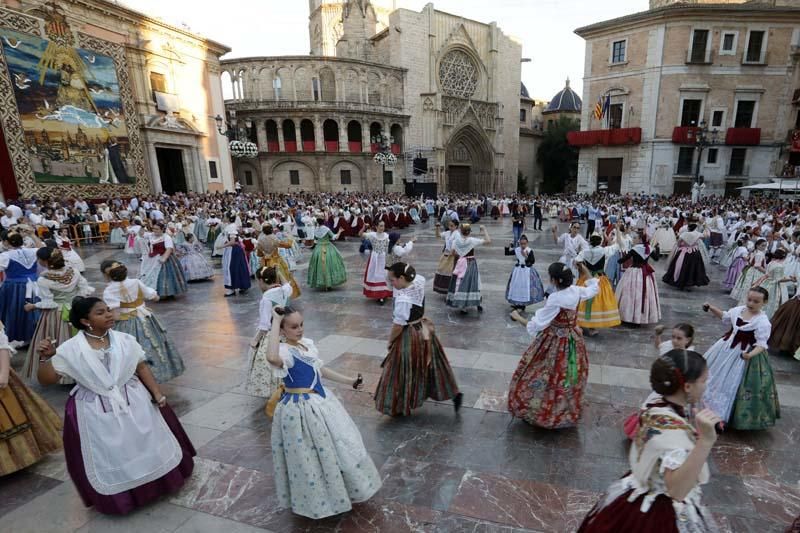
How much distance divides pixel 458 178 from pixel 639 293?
1486 inches

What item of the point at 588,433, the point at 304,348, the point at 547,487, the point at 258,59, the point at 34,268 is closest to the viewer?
the point at 304,348

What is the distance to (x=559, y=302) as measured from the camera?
377cm

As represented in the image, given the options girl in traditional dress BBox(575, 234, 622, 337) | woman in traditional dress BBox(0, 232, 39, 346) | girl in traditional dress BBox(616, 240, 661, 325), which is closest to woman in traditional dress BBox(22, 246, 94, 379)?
woman in traditional dress BBox(0, 232, 39, 346)

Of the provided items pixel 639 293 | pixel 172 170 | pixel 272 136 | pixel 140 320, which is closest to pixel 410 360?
pixel 140 320

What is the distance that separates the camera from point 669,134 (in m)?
29.0

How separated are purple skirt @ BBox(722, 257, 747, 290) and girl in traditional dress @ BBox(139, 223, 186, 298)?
12442mm

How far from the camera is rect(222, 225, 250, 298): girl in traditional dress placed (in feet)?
30.1

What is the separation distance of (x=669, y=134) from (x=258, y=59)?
32566 millimetres

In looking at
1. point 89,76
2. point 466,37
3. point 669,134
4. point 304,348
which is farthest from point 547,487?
point 466,37

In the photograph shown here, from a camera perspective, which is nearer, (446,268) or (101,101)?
(446,268)

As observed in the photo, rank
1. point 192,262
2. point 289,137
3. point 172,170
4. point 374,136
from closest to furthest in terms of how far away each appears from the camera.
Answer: point 192,262, point 172,170, point 289,137, point 374,136

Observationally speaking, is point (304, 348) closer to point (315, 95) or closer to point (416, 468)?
point (416, 468)

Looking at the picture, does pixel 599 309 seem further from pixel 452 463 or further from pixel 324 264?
pixel 324 264

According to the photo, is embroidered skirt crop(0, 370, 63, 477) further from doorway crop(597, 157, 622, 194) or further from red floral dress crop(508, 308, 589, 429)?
doorway crop(597, 157, 622, 194)
